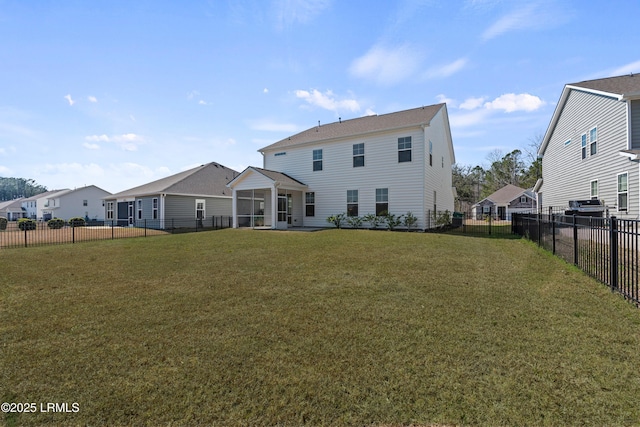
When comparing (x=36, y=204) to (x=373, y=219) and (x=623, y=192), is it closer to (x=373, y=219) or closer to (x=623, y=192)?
(x=373, y=219)

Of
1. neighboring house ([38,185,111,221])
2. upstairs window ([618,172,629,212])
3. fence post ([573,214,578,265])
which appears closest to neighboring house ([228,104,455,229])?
upstairs window ([618,172,629,212])

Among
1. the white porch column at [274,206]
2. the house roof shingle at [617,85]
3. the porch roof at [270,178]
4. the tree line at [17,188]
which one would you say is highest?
the tree line at [17,188]

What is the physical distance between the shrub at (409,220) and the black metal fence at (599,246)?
514 centimetres

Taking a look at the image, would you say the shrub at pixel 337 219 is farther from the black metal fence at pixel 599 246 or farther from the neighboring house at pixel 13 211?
the neighboring house at pixel 13 211

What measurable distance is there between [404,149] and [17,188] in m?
153

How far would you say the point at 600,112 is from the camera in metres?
12.2

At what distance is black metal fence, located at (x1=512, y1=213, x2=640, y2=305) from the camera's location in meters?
→ 4.85

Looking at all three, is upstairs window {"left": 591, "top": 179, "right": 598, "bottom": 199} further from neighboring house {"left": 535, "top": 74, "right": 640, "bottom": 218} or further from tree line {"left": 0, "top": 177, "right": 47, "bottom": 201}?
tree line {"left": 0, "top": 177, "right": 47, "bottom": 201}

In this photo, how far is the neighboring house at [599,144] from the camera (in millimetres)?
10305

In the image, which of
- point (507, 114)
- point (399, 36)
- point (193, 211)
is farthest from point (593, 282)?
point (507, 114)

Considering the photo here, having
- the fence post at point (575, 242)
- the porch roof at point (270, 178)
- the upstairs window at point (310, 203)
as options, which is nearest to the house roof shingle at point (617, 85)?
the fence post at point (575, 242)

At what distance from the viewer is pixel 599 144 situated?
12.3 m

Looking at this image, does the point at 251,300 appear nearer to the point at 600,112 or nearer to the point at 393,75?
the point at 393,75

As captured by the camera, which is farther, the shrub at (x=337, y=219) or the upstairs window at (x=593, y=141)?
the shrub at (x=337, y=219)
